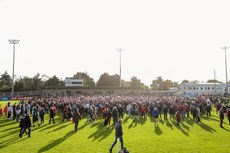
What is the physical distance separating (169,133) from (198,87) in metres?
90.6

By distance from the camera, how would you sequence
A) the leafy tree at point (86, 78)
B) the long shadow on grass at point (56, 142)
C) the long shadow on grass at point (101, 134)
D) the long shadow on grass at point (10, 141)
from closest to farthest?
the long shadow on grass at point (56, 142)
the long shadow on grass at point (10, 141)
the long shadow on grass at point (101, 134)
the leafy tree at point (86, 78)

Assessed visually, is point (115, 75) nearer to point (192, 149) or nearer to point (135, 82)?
point (135, 82)

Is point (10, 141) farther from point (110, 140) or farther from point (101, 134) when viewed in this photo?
point (110, 140)

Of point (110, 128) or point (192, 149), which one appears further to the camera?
point (110, 128)

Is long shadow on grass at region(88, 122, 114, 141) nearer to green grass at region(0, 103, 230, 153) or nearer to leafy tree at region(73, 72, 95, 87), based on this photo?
green grass at region(0, 103, 230, 153)

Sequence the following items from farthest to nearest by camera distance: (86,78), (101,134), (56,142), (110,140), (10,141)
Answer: (86,78)
(101,134)
(110,140)
(10,141)
(56,142)

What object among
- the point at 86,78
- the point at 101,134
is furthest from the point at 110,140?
the point at 86,78

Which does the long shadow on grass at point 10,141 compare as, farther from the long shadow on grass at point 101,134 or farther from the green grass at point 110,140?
the long shadow on grass at point 101,134

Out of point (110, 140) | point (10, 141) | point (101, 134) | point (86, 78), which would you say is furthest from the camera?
point (86, 78)

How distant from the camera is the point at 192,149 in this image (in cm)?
1323

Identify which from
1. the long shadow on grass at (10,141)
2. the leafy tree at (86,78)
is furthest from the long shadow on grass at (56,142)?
the leafy tree at (86,78)

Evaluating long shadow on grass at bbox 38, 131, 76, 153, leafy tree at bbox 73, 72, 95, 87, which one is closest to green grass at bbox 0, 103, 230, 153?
long shadow on grass at bbox 38, 131, 76, 153

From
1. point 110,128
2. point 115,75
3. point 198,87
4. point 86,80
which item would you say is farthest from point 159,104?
point 86,80

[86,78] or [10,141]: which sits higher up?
[86,78]
